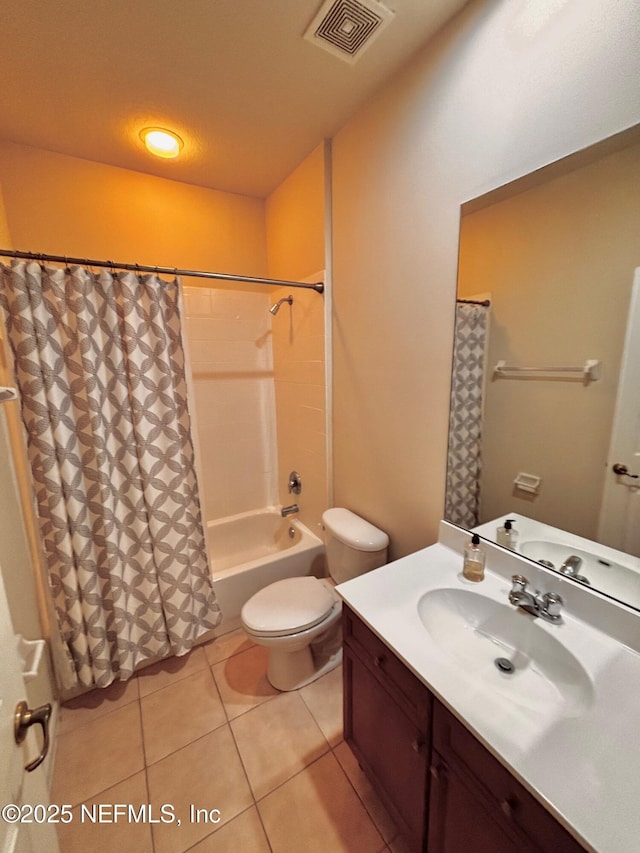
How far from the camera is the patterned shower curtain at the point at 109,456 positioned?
1267 mm

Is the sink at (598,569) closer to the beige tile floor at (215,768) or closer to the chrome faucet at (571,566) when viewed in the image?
the chrome faucet at (571,566)

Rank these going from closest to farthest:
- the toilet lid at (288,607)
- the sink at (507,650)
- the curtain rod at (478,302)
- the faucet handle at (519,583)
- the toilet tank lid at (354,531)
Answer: the sink at (507,650), the faucet handle at (519,583), the curtain rod at (478,302), the toilet lid at (288,607), the toilet tank lid at (354,531)

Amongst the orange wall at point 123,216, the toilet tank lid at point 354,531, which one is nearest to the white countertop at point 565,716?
the toilet tank lid at point 354,531

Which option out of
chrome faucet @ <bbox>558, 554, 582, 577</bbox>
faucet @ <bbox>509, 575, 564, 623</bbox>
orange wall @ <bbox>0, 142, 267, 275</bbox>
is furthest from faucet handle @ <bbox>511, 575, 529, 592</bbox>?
A: orange wall @ <bbox>0, 142, 267, 275</bbox>

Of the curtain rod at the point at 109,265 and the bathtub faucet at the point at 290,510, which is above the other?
the curtain rod at the point at 109,265

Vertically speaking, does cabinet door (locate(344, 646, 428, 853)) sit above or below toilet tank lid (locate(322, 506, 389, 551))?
below

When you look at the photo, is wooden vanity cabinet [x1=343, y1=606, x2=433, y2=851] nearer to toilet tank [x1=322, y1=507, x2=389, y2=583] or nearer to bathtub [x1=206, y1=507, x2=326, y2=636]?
toilet tank [x1=322, y1=507, x2=389, y2=583]

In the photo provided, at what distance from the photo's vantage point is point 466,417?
Answer: 3.88 ft

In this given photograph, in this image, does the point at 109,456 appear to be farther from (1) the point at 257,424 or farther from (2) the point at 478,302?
(2) the point at 478,302

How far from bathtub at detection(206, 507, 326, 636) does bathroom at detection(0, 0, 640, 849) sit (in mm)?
191

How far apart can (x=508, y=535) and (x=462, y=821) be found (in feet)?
2.28

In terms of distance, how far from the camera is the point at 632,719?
65cm

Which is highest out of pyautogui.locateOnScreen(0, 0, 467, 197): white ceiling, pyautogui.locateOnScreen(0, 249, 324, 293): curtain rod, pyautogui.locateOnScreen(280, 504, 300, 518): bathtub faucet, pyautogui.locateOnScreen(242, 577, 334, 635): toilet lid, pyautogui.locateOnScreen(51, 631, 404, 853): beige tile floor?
pyautogui.locateOnScreen(0, 0, 467, 197): white ceiling

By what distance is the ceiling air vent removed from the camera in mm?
1022
